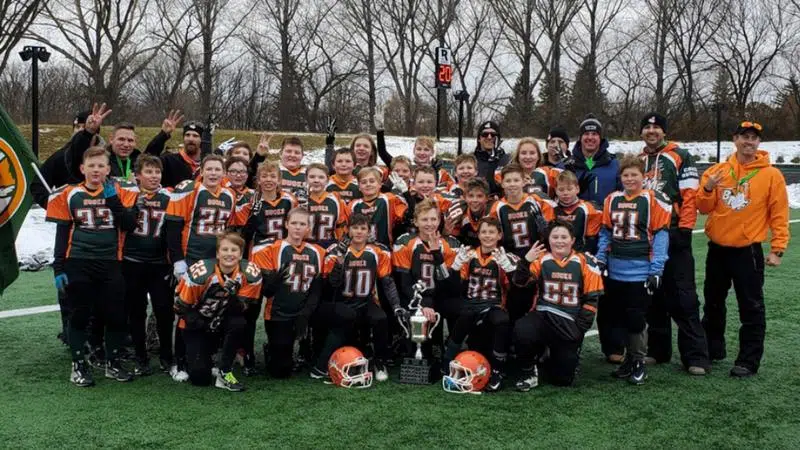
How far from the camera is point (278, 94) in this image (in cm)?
4269

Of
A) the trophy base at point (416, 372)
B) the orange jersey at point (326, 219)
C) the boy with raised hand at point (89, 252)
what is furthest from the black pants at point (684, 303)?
the boy with raised hand at point (89, 252)

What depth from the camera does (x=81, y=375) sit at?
17.0 ft

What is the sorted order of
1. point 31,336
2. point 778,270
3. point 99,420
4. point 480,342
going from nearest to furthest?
point 99,420
point 480,342
point 31,336
point 778,270

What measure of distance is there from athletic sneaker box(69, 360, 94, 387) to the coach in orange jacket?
493cm

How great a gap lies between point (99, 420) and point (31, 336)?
2.81 metres

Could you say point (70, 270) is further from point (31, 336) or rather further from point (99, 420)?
point (31, 336)

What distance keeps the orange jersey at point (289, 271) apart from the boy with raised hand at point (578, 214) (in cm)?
206

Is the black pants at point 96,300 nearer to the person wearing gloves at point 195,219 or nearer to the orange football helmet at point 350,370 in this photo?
the person wearing gloves at point 195,219

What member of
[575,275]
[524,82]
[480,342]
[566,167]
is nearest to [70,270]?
[480,342]

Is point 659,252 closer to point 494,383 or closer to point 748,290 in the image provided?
point 748,290

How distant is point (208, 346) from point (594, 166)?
356 centimetres

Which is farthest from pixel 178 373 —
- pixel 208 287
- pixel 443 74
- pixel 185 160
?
pixel 443 74

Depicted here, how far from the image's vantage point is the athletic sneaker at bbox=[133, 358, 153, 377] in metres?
5.46

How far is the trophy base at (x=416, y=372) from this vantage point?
17.4ft
